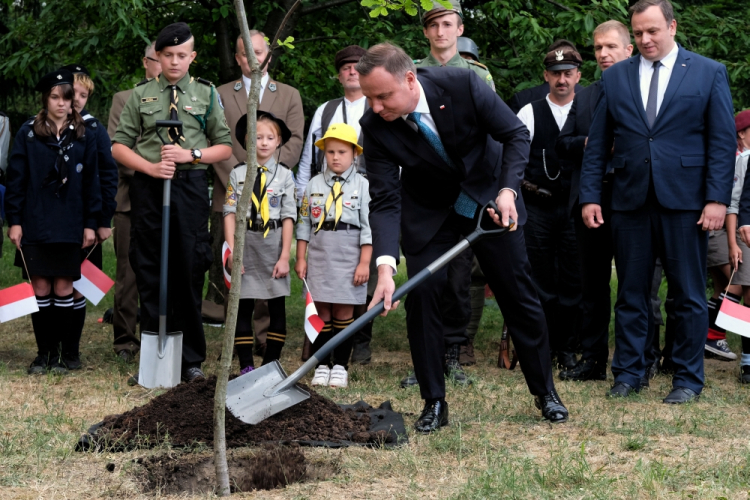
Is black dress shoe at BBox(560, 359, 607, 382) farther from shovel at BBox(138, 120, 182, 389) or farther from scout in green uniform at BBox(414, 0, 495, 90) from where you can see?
shovel at BBox(138, 120, 182, 389)

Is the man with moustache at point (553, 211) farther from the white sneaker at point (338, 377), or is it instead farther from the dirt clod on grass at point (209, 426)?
the dirt clod on grass at point (209, 426)

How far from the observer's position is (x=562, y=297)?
23.1ft

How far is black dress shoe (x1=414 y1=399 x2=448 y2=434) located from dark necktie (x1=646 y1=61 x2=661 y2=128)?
87.1 inches

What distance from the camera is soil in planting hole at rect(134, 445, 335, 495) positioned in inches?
159

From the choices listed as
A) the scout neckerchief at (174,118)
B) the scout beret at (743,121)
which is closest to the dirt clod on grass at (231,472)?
the scout neckerchief at (174,118)

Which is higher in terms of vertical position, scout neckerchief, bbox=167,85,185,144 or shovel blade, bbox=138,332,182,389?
scout neckerchief, bbox=167,85,185,144

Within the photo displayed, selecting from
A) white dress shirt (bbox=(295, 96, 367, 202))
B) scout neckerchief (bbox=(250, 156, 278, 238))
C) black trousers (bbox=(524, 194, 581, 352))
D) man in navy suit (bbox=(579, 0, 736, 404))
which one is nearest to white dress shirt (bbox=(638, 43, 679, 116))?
man in navy suit (bbox=(579, 0, 736, 404))

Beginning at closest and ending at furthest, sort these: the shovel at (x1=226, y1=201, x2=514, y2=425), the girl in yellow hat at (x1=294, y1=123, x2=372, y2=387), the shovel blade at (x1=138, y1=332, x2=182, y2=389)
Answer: the shovel at (x1=226, y1=201, x2=514, y2=425) → the shovel blade at (x1=138, y1=332, x2=182, y2=389) → the girl in yellow hat at (x1=294, y1=123, x2=372, y2=387)

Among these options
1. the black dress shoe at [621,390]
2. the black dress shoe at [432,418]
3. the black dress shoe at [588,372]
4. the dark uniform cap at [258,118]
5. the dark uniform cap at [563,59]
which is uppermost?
the dark uniform cap at [563,59]

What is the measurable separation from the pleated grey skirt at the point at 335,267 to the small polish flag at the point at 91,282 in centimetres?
155

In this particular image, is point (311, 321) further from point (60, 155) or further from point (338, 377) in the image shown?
point (60, 155)

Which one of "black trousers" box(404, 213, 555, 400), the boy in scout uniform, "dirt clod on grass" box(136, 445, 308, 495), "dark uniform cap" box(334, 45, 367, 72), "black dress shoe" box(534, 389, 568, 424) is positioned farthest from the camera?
"dark uniform cap" box(334, 45, 367, 72)

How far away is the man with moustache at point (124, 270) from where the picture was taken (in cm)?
739

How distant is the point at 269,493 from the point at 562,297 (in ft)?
12.4
